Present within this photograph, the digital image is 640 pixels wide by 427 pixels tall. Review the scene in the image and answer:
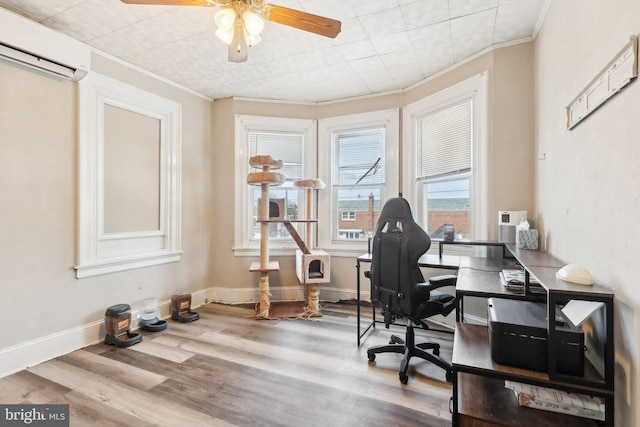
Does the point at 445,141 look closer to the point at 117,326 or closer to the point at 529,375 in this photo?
the point at 529,375

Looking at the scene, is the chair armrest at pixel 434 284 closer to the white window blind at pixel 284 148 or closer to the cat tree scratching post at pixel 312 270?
the cat tree scratching post at pixel 312 270

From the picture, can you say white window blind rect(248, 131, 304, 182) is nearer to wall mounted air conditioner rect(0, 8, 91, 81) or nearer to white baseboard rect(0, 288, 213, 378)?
wall mounted air conditioner rect(0, 8, 91, 81)

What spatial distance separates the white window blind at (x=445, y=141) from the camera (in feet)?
9.35

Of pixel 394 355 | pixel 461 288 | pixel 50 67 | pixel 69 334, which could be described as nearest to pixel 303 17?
pixel 461 288

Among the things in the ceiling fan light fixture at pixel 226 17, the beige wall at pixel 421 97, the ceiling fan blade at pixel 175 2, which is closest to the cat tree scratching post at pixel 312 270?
the beige wall at pixel 421 97

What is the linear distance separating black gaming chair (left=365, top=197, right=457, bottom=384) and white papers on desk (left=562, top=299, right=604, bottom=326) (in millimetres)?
773

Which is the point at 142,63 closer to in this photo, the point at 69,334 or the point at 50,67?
the point at 50,67

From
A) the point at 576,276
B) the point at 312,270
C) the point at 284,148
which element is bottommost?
the point at 312,270

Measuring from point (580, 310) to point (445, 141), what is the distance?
87.4 inches

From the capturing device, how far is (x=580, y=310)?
1.16 m

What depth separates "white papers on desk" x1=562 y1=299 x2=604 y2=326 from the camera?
108cm

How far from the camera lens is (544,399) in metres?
1.18

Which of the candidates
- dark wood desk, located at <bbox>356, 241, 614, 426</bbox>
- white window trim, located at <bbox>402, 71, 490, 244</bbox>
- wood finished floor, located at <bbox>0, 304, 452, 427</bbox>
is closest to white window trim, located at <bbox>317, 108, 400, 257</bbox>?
white window trim, located at <bbox>402, 71, 490, 244</bbox>

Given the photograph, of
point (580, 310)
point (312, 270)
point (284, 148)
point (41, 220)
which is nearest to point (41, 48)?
point (41, 220)
